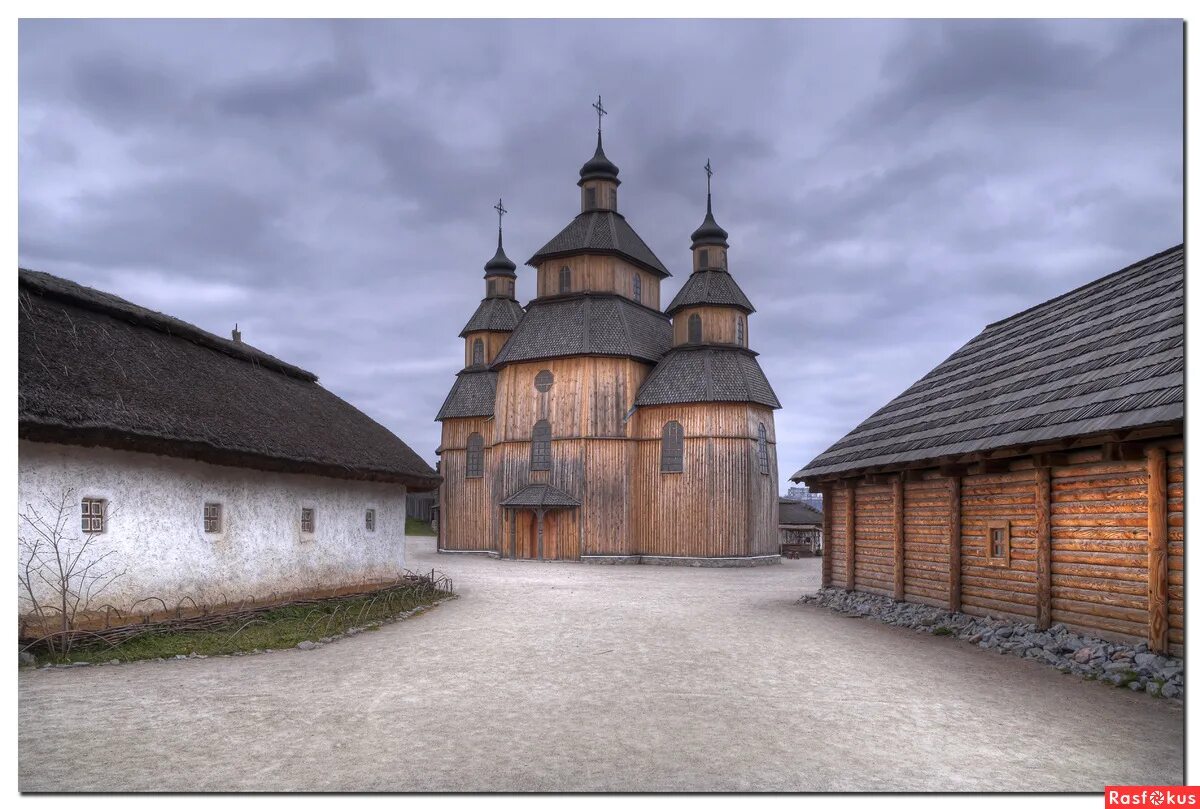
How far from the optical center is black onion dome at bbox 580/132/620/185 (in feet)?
120

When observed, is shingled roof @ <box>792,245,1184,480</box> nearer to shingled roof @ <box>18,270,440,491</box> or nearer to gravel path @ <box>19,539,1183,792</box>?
gravel path @ <box>19,539,1183,792</box>

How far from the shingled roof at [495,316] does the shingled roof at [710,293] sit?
951 cm

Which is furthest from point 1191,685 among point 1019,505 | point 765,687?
point 1019,505

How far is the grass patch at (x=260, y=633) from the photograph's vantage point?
10.8 meters

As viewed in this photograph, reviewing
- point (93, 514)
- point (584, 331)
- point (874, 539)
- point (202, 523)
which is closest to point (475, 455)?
point (584, 331)

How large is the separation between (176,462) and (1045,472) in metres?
12.1

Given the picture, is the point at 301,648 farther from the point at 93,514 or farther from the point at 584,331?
the point at 584,331

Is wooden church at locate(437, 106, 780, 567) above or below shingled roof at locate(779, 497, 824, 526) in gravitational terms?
above

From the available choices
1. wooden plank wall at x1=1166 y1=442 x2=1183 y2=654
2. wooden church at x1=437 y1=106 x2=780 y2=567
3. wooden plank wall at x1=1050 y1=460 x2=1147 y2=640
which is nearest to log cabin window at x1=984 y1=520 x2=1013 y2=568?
wooden plank wall at x1=1050 y1=460 x2=1147 y2=640

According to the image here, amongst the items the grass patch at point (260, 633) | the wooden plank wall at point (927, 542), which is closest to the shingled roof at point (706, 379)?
the wooden plank wall at point (927, 542)

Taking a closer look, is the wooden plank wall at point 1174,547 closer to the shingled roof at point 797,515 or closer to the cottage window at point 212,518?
the cottage window at point 212,518

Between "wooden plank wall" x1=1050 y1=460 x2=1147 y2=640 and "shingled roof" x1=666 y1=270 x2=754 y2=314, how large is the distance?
22828 millimetres
